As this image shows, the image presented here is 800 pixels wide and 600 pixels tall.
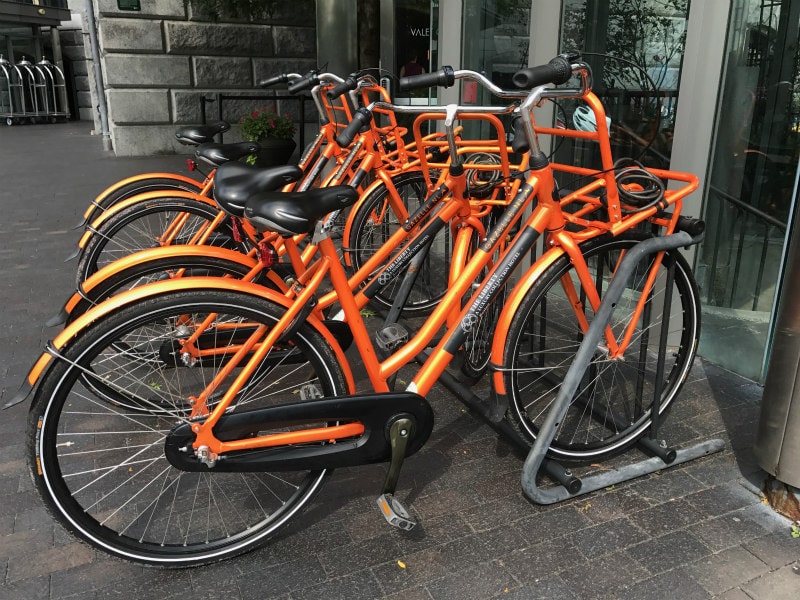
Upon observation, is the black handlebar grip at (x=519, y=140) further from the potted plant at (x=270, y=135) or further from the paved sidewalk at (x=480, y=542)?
the potted plant at (x=270, y=135)

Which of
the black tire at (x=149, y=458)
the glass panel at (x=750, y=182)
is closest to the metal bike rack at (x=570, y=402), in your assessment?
the black tire at (x=149, y=458)

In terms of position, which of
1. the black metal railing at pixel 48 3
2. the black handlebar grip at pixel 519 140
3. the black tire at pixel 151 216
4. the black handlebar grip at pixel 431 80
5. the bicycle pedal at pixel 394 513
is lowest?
the bicycle pedal at pixel 394 513

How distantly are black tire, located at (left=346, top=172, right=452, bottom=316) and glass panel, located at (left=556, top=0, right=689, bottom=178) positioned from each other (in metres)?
1.10

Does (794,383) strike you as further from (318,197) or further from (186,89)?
(186,89)

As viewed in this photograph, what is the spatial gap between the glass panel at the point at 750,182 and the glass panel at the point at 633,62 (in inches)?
16.7

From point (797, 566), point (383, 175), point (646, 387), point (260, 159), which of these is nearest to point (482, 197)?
point (383, 175)

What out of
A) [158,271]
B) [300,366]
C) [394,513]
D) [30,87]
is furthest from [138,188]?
[30,87]

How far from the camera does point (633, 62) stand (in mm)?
4387

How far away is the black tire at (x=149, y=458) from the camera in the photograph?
2.21 m

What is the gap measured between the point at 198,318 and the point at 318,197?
1.05 meters

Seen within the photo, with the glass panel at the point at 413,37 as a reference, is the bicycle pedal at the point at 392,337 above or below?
below

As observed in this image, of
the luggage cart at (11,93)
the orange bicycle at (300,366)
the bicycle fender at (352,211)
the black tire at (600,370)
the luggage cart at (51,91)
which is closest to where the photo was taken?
the orange bicycle at (300,366)

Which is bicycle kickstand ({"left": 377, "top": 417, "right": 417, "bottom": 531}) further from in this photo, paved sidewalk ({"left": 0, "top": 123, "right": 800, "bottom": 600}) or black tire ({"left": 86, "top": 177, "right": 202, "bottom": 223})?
black tire ({"left": 86, "top": 177, "right": 202, "bottom": 223})

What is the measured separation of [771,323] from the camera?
3.69m
